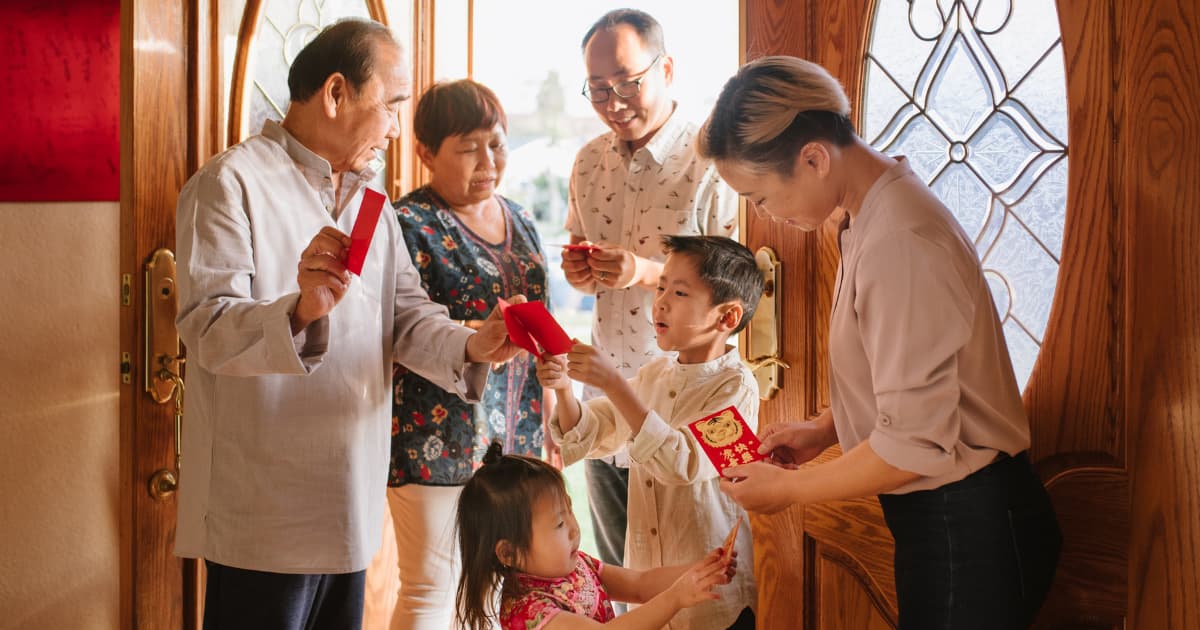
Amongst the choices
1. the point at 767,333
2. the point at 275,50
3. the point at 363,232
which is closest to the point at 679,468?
the point at 767,333

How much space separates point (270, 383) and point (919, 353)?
3.69 feet

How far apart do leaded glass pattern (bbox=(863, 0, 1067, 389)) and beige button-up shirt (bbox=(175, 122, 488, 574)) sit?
113 centimetres

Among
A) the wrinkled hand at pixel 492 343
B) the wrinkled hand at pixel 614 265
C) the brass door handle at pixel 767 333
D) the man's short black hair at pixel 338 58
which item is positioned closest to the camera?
the man's short black hair at pixel 338 58

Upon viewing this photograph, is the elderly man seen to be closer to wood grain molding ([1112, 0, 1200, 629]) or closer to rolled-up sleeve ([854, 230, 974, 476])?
rolled-up sleeve ([854, 230, 974, 476])

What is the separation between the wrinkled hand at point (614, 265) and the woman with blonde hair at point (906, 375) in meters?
0.71

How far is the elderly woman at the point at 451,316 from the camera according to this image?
2.43m

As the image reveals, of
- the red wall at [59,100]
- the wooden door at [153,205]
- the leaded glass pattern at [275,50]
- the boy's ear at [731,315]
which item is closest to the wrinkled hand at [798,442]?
the boy's ear at [731,315]

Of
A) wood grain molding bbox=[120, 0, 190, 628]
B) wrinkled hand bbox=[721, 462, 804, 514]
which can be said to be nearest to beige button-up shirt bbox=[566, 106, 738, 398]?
wrinkled hand bbox=[721, 462, 804, 514]

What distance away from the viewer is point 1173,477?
1.39 metres

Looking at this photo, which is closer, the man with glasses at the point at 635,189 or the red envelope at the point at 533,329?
the red envelope at the point at 533,329

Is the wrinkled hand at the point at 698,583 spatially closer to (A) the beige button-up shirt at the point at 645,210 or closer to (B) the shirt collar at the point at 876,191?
(B) the shirt collar at the point at 876,191

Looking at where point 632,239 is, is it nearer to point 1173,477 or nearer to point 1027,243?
point 1027,243

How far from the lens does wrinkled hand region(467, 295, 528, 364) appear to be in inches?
82.1

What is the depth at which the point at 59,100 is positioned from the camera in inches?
96.0
